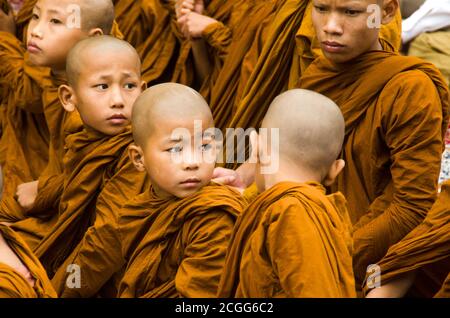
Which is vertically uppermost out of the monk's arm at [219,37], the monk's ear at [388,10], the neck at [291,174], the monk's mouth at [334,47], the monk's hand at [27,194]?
the monk's ear at [388,10]

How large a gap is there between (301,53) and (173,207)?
120 centimetres

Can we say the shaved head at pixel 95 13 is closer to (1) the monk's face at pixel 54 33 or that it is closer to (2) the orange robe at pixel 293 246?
(1) the monk's face at pixel 54 33

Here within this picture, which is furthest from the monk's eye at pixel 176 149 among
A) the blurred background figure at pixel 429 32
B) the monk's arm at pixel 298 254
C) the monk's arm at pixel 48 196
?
the blurred background figure at pixel 429 32

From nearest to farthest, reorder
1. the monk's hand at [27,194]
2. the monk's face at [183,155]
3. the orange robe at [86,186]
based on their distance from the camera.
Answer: the monk's face at [183,155]
the orange robe at [86,186]
the monk's hand at [27,194]

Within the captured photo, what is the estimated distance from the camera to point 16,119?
7043 mm

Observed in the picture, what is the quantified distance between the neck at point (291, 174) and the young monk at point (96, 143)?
1258mm

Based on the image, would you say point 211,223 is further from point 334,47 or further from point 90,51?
point 90,51

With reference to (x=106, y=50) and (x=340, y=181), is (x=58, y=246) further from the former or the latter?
(x=340, y=181)

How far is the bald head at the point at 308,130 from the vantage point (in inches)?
178

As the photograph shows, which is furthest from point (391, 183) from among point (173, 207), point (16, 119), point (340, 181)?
point (16, 119)

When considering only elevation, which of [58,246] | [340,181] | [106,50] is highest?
[106,50]

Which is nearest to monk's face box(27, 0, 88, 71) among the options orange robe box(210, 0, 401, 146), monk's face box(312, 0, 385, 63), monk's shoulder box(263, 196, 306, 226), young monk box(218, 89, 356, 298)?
orange robe box(210, 0, 401, 146)

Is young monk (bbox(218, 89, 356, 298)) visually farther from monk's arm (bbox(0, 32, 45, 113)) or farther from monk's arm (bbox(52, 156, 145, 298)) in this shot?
monk's arm (bbox(0, 32, 45, 113))

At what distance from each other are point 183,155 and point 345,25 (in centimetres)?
83
